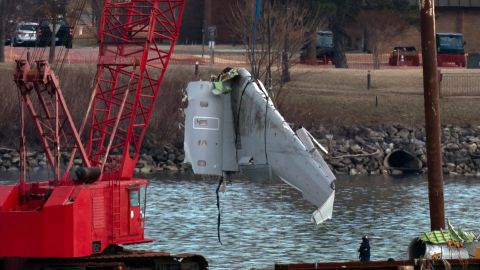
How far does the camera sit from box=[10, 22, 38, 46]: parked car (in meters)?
116

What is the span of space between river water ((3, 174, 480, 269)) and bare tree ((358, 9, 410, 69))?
28141mm

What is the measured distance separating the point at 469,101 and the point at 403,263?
209ft

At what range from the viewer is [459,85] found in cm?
9906

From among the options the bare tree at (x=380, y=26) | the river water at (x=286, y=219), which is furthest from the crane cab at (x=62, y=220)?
the bare tree at (x=380, y=26)

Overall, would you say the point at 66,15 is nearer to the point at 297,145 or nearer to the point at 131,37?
the point at 131,37

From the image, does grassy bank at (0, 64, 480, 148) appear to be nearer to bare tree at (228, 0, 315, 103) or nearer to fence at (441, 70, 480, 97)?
fence at (441, 70, 480, 97)

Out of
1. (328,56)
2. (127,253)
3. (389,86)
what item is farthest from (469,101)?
(127,253)

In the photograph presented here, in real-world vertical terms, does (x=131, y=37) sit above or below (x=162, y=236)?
above

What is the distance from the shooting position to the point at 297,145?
1427 inches

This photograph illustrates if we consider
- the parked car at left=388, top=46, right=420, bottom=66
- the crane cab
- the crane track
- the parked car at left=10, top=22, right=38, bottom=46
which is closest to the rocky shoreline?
the parked car at left=388, top=46, right=420, bottom=66

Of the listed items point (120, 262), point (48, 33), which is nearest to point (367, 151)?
point (48, 33)

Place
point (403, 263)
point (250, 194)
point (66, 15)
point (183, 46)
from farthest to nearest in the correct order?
point (183, 46), point (66, 15), point (250, 194), point (403, 263)

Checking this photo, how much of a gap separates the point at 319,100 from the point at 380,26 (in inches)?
721

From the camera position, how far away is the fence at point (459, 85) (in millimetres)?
97812
